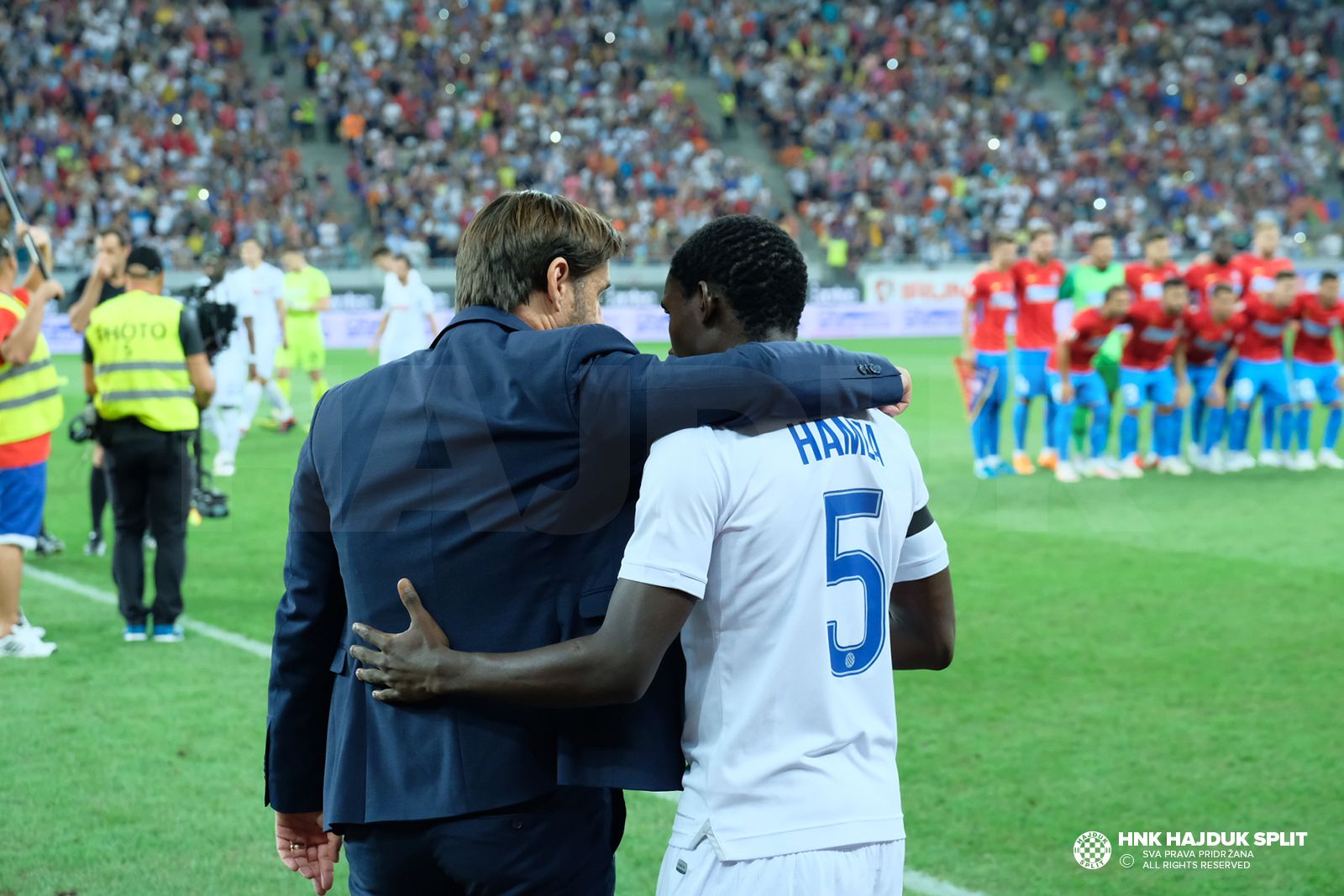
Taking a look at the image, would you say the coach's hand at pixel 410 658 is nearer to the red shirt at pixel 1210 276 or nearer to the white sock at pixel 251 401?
the red shirt at pixel 1210 276

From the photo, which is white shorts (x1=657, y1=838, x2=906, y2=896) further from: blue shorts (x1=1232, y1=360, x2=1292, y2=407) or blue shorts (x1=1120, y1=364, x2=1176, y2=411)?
blue shorts (x1=1232, y1=360, x2=1292, y2=407)

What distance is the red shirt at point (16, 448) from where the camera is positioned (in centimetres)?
568

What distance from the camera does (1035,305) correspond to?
11258mm

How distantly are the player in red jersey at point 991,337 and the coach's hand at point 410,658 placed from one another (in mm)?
9562

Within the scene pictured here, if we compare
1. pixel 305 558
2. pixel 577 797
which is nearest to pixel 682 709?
pixel 577 797

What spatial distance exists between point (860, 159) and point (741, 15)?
6.95 metres

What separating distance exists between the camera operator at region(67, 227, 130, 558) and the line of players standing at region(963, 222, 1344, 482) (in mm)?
6975

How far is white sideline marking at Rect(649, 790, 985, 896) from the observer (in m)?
3.60

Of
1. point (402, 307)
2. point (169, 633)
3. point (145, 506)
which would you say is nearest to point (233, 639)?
point (169, 633)

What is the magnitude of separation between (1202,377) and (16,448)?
1022 centimetres

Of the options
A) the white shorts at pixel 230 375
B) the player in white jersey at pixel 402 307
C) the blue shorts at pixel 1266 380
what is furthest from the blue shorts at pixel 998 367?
the white shorts at pixel 230 375

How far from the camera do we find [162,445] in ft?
19.9

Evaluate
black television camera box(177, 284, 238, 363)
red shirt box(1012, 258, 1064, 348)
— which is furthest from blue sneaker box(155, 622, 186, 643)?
red shirt box(1012, 258, 1064, 348)

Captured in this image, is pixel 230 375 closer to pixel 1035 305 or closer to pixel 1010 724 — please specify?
pixel 1035 305
